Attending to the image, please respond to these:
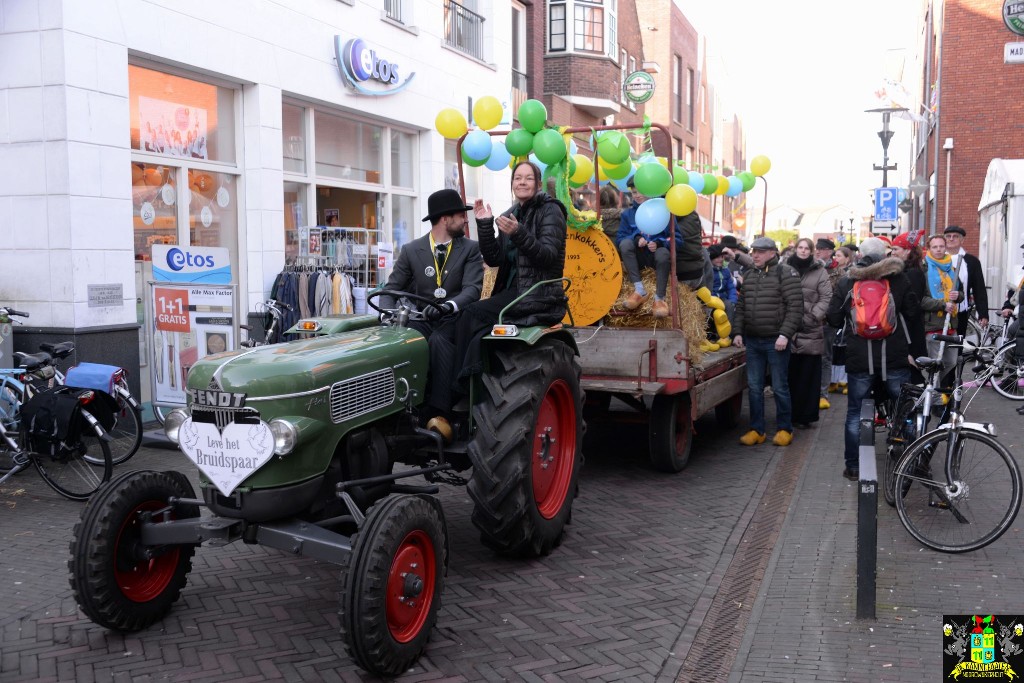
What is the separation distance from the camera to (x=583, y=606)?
502 cm

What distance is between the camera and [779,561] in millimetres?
5711

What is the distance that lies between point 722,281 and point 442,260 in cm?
650

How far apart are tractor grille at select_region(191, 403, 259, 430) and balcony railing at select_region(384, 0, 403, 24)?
11095 millimetres

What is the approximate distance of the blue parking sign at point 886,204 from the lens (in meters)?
21.5

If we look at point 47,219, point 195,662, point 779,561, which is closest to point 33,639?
point 195,662

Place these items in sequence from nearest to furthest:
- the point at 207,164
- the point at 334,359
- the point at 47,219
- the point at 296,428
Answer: the point at 296,428
the point at 334,359
the point at 47,219
the point at 207,164

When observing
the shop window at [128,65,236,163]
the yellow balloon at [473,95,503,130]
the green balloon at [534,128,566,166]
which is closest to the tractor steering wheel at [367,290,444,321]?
the green balloon at [534,128,566,166]

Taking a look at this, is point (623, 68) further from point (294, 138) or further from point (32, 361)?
point (32, 361)

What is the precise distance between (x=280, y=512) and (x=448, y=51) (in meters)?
12.8

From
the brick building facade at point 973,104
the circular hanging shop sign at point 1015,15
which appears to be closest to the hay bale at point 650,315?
the circular hanging shop sign at point 1015,15

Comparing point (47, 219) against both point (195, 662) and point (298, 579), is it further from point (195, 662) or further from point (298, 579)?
point (195, 662)

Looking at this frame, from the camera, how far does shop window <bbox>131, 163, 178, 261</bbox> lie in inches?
384

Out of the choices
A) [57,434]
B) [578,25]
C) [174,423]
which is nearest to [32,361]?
[57,434]

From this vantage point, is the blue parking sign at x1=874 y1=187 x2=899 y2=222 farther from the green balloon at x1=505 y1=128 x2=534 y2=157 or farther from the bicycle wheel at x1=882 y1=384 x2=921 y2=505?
the green balloon at x1=505 y1=128 x2=534 y2=157
